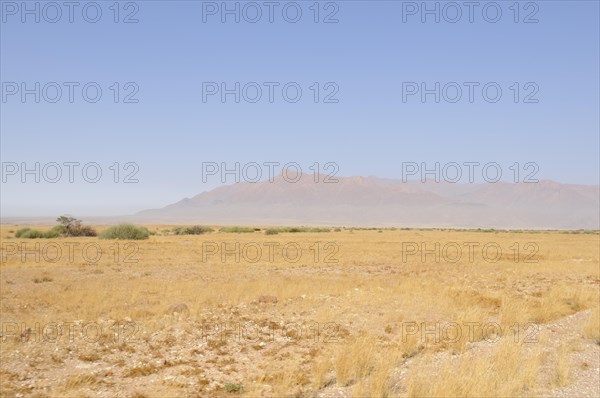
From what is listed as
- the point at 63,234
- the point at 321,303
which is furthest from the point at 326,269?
the point at 63,234

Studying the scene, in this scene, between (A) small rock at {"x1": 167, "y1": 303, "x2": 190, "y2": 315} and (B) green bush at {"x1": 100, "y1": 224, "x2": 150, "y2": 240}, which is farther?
(B) green bush at {"x1": 100, "y1": 224, "x2": 150, "y2": 240}

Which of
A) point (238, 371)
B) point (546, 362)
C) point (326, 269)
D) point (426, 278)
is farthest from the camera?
point (326, 269)

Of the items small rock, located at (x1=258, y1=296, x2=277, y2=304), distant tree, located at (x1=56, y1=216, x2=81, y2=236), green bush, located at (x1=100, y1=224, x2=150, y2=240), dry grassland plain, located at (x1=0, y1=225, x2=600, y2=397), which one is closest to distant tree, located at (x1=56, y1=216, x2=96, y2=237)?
distant tree, located at (x1=56, y1=216, x2=81, y2=236)

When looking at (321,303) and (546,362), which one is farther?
(321,303)

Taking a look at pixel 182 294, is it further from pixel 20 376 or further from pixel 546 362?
pixel 546 362

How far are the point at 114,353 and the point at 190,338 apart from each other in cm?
171

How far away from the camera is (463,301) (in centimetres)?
1526

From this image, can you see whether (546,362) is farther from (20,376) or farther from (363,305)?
(20,376)

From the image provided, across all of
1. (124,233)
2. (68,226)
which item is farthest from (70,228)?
(124,233)

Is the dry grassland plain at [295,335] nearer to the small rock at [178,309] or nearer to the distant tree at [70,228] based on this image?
the small rock at [178,309]

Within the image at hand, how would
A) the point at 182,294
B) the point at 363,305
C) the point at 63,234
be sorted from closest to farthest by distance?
the point at 363,305, the point at 182,294, the point at 63,234

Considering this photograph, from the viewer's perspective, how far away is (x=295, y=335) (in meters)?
11.3

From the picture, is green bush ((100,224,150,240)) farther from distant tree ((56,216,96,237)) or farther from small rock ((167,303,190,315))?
small rock ((167,303,190,315))

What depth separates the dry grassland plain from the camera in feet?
26.6
